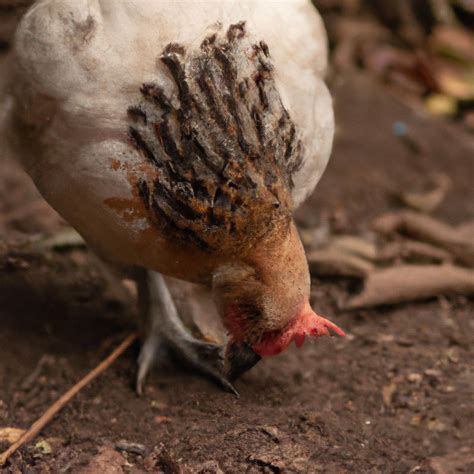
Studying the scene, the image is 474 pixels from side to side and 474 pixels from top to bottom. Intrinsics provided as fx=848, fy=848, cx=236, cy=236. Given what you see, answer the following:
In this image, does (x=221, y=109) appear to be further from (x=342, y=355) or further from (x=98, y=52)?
(x=342, y=355)

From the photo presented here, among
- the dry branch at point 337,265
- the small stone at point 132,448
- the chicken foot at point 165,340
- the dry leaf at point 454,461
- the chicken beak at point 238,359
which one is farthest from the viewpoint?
the dry branch at point 337,265

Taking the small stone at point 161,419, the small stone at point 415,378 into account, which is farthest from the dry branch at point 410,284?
the small stone at point 161,419

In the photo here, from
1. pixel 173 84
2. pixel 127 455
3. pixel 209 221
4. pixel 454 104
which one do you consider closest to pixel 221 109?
pixel 173 84

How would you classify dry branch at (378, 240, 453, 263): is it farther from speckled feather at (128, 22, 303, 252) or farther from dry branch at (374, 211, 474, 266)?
speckled feather at (128, 22, 303, 252)

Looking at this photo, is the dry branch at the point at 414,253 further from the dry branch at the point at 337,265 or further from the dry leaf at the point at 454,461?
the dry leaf at the point at 454,461

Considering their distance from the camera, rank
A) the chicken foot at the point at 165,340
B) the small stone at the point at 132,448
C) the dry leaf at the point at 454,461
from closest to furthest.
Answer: the dry leaf at the point at 454,461 → the small stone at the point at 132,448 → the chicken foot at the point at 165,340

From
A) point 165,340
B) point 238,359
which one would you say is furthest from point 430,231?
point 238,359

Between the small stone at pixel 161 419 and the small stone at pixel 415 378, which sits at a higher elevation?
the small stone at pixel 161 419

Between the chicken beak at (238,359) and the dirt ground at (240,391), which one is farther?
the chicken beak at (238,359)
